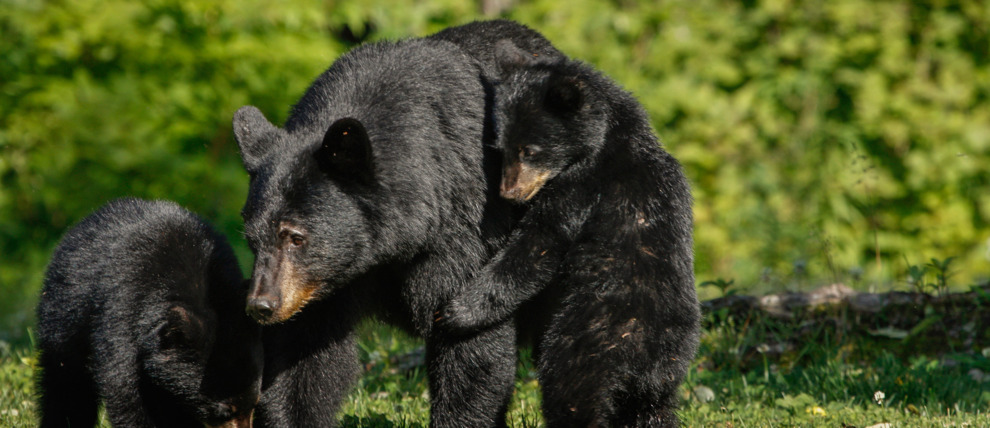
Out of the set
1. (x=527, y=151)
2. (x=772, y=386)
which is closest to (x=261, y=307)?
(x=527, y=151)

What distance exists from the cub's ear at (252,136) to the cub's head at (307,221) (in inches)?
5.5

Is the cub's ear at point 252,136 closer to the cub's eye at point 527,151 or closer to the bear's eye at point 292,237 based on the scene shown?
the bear's eye at point 292,237

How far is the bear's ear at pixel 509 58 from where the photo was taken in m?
4.62

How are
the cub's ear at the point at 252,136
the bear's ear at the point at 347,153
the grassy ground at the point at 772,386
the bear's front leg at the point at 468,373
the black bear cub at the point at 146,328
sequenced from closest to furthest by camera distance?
the bear's ear at the point at 347,153 → the cub's ear at the point at 252,136 → the bear's front leg at the point at 468,373 → the black bear cub at the point at 146,328 → the grassy ground at the point at 772,386

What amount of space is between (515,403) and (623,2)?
23.6 ft

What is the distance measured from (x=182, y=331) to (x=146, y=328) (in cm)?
21

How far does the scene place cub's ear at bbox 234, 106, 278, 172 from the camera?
168 inches

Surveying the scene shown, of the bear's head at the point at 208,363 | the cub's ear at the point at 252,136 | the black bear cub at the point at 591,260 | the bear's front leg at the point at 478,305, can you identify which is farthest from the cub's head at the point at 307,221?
the bear's head at the point at 208,363

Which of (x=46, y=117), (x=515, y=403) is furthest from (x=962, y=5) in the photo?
(x=46, y=117)

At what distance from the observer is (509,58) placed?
15.2 feet

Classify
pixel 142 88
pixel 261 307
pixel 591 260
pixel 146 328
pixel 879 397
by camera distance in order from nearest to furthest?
1. pixel 261 307
2. pixel 591 260
3. pixel 146 328
4. pixel 879 397
5. pixel 142 88

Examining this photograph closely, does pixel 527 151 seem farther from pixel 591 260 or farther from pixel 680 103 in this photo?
pixel 680 103

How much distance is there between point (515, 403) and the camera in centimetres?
575

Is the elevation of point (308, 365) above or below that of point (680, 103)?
below
